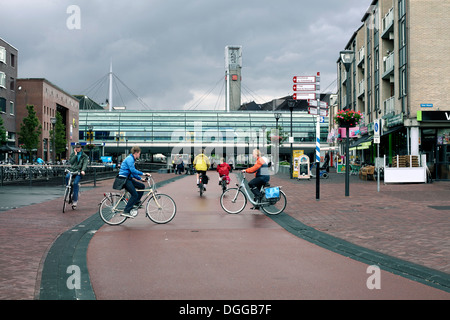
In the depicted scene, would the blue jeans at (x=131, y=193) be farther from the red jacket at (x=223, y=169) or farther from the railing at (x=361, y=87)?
the railing at (x=361, y=87)

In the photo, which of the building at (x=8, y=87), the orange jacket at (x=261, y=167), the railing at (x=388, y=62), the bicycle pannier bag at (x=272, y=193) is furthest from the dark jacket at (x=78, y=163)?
the building at (x=8, y=87)

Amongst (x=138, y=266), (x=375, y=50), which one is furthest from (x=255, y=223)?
(x=375, y=50)

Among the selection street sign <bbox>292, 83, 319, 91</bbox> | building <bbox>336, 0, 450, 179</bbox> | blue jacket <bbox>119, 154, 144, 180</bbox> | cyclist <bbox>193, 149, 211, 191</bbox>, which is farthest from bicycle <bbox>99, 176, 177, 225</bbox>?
building <bbox>336, 0, 450, 179</bbox>

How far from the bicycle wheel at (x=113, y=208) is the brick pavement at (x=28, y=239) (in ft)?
2.29

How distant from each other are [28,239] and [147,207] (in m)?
2.72

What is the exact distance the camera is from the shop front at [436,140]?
25906mm

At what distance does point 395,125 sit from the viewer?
95.4 ft

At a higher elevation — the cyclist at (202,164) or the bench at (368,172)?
the cyclist at (202,164)

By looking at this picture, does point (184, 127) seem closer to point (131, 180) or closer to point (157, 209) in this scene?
point (157, 209)

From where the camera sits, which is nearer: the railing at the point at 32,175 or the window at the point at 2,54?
the railing at the point at 32,175

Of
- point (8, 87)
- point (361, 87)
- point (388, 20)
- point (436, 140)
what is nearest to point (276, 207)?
point (436, 140)

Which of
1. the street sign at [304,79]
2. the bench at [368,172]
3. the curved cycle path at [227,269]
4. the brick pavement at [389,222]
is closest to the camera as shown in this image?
the curved cycle path at [227,269]
